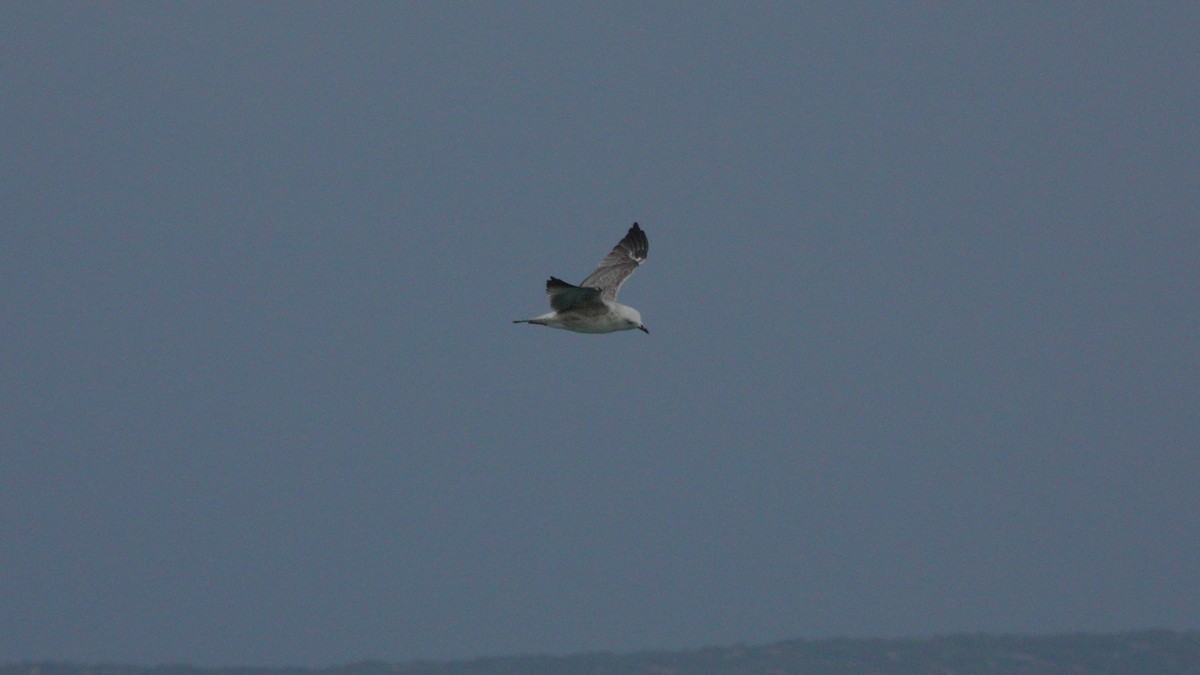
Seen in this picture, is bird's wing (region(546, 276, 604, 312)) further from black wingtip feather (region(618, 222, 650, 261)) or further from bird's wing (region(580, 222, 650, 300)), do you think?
black wingtip feather (region(618, 222, 650, 261))

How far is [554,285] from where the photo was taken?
27.5m

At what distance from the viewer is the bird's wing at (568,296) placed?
2753cm

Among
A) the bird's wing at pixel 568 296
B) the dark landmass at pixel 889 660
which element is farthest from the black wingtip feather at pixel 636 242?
the dark landmass at pixel 889 660

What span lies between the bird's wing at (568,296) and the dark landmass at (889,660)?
104283mm

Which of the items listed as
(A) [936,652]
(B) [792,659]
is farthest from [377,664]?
(A) [936,652]

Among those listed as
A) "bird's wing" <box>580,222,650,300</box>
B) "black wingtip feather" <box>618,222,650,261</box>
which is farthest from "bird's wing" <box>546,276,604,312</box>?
"black wingtip feather" <box>618,222,650,261</box>

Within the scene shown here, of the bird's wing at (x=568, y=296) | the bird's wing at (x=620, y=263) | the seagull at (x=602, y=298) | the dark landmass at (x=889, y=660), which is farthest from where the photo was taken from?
the dark landmass at (x=889, y=660)

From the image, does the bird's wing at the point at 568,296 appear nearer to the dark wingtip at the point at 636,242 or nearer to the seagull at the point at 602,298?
the seagull at the point at 602,298

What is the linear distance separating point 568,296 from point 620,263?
6142mm

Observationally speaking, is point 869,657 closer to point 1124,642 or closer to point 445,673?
point 1124,642

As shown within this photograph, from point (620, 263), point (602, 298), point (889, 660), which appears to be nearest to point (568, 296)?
point (602, 298)

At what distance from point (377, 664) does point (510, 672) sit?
10.4 metres

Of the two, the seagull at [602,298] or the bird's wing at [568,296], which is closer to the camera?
the bird's wing at [568,296]

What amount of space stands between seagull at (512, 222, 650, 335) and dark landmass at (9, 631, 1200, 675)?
99584 mm
